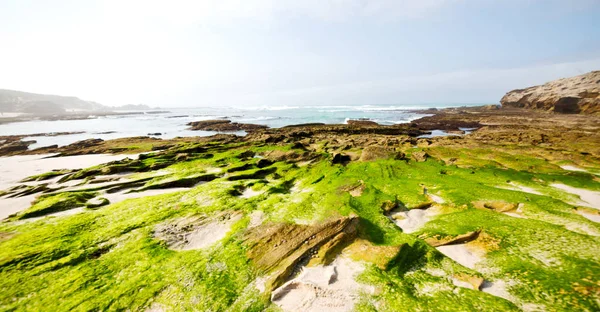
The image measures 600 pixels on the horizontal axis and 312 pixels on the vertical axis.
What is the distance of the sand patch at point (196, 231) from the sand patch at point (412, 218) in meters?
8.20

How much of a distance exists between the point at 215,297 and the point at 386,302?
5.20 meters

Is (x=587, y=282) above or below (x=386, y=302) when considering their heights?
above

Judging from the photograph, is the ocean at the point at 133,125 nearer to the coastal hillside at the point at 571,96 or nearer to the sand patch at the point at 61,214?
the coastal hillside at the point at 571,96

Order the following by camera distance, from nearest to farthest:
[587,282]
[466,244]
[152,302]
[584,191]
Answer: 1. [587,282]
2. [152,302]
3. [466,244]
4. [584,191]

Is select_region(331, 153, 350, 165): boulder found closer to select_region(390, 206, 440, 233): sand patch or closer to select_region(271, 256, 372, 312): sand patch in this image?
select_region(390, 206, 440, 233): sand patch

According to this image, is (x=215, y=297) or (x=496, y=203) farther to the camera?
(x=496, y=203)

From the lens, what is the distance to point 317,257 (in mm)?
9258

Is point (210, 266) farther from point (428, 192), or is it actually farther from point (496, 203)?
point (496, 203)

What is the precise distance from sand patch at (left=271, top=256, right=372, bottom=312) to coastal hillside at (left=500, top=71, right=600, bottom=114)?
86189mm

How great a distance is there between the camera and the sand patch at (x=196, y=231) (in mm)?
10852

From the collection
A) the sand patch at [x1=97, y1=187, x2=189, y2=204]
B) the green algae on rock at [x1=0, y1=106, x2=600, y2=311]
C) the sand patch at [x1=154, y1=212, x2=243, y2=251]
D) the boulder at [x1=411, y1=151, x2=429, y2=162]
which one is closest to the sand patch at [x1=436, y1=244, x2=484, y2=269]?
the green algae on rock at [x1=0, y1=106, x2=600, y2=311]

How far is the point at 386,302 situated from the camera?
718 cm

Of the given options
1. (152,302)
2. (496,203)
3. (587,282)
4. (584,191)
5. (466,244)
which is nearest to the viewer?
(587,282)

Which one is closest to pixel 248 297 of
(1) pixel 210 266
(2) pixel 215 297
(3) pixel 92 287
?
(2) pixel 215 297
